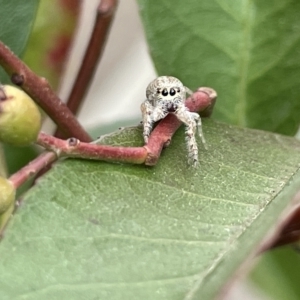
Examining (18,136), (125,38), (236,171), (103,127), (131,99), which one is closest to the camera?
(18,136)

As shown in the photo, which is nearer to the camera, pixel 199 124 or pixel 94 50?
pixel 199 124

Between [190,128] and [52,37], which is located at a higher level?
[190,128]

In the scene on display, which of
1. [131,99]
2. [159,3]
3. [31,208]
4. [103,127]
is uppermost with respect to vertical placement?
[159,3]

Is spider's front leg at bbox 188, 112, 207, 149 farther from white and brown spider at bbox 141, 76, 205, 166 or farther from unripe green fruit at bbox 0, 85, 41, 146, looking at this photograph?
unripe green fruit at bbox 0, 85, 41, 146

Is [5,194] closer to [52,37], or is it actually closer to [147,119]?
[147,119]

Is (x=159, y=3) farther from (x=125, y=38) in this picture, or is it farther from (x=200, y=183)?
(x=125, y=38)

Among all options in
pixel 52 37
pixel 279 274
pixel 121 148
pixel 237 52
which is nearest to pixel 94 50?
pixel 52 37

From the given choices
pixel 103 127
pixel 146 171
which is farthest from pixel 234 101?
pixel 103 127
